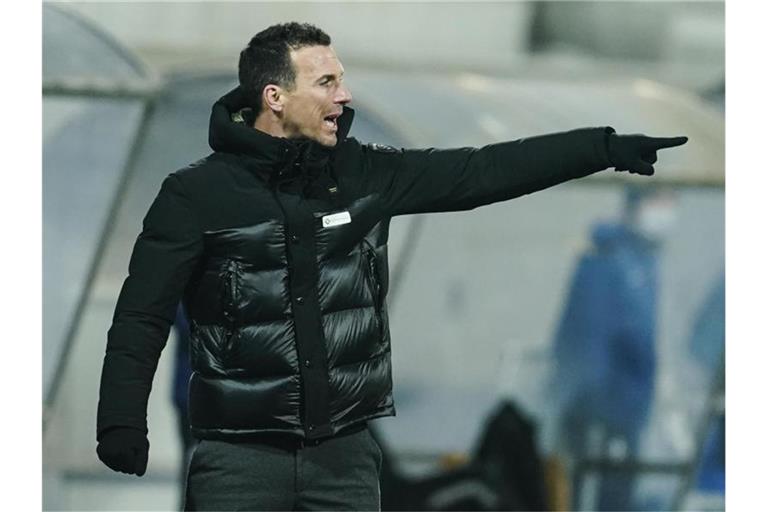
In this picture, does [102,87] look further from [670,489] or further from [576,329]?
[670,489]

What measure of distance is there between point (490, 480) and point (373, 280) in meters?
2.56

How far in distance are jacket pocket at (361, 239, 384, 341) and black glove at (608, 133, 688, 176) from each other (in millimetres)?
394

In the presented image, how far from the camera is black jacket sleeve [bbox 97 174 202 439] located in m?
2.46

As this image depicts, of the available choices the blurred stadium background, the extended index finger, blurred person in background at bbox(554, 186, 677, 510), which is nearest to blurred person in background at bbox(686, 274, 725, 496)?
the blurred stadium background

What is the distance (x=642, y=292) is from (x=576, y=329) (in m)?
0.24

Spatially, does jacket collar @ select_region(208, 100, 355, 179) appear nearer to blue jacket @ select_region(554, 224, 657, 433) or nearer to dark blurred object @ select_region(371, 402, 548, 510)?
dark blurred object @ select_region(371, 402, 548, 510)

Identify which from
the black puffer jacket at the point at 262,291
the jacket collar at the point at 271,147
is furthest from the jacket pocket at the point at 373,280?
the jacket collar at the point at 271,147

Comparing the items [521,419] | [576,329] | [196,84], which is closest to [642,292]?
[576,329]

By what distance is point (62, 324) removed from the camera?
16.1ft

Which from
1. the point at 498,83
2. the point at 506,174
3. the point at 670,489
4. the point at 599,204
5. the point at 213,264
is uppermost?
the point at 498,83

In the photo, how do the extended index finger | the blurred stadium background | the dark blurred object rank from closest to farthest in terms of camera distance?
the extended index finger
the blurred stadium background
the dark blurred object

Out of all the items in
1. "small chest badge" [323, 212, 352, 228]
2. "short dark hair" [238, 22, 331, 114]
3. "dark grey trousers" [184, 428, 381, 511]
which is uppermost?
"short dark hair" [238, 22, 331, 114]

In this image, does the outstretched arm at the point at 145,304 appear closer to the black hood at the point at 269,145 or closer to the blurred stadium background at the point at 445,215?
the black hood at the point at 269,145

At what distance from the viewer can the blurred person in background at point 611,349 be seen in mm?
5238
